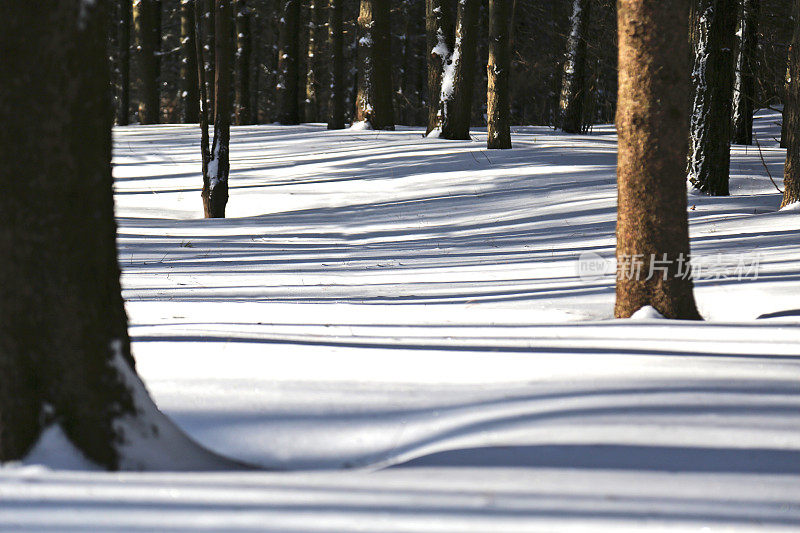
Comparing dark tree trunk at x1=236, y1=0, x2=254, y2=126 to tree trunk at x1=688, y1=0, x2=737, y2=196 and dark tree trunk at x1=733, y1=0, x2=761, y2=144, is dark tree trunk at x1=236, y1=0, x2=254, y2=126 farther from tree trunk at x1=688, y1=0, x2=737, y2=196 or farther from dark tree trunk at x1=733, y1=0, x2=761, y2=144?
tree trunk at x1=688, y1=0, x2=737, y2=196

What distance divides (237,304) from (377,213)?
581 centimetres

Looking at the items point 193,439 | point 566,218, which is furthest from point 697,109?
point 193,439

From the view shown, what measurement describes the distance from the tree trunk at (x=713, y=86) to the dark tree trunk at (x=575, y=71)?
9119 mm

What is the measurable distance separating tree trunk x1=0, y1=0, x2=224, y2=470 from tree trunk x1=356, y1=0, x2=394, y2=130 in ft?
52.9

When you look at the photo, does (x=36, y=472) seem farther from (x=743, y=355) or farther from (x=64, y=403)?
(x=743, y=355)

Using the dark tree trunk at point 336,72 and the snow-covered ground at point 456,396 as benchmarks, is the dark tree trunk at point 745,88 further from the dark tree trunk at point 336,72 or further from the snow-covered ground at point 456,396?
the snow-covered ground at point 456,396

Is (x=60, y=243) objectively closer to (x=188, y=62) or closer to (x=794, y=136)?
(x=794, y=136)

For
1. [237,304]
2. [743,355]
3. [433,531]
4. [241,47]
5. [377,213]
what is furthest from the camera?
[241,47]

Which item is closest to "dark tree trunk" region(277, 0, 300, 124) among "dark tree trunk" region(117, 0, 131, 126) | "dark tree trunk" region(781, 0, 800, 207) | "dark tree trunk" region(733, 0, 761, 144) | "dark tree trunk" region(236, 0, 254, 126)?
"dark tree trunk" region(236, 0, 254, 126)

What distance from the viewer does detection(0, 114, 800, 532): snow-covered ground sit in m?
2.13

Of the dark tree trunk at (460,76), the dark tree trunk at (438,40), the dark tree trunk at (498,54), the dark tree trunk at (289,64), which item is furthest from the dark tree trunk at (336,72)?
the dark tree trunk at (498,54)

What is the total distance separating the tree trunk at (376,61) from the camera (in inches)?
703

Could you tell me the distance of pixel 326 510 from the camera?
2.10 m

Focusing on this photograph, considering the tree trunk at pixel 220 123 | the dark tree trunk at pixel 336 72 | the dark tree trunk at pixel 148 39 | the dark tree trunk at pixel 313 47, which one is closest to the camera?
the tree trunk at pixel 220 123
